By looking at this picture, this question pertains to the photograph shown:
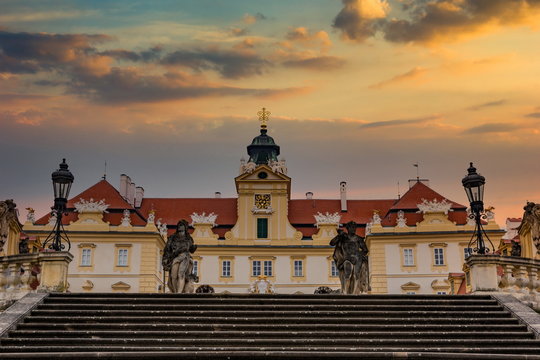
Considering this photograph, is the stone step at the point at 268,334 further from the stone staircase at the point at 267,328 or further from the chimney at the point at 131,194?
the chimney at the point at 131,194

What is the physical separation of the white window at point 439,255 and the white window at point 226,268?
14.7 metres

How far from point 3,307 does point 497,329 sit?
34.6 ft

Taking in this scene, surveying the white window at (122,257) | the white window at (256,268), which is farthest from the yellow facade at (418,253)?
the white window at (122,257)

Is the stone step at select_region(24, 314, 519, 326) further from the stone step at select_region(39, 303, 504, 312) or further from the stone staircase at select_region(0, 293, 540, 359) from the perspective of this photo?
the stone step at select_region(39, 303, 504, 312)

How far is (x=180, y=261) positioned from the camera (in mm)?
20547

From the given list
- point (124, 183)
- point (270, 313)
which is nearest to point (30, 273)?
point (270, 313)

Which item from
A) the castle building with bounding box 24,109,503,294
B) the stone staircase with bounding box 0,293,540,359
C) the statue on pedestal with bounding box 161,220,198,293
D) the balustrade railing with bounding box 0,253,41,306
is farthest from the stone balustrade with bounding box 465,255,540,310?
the castle building with bounding box 24,109,503,294

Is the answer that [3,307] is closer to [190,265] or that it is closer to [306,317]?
[190,265]

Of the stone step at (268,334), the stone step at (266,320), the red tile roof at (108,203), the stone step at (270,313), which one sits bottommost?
the stone step at (268,334)

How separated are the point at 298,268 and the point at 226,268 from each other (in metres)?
5.30

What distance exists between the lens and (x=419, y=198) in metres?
56.6

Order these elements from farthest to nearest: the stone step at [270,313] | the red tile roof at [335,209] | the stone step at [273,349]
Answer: the red tile roof at [335,209] → the stone step at [270,313] → the stone step at [273,349]

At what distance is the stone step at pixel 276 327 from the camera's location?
15180 millimetres

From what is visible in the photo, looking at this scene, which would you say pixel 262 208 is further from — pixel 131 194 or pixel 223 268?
pixel 131 194
